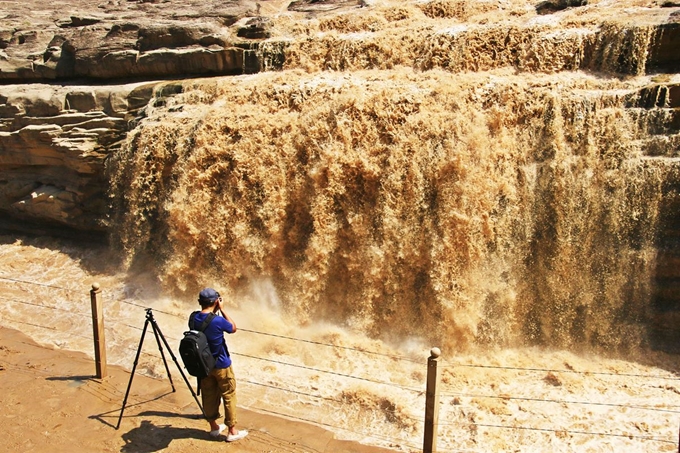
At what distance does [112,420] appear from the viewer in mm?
5578

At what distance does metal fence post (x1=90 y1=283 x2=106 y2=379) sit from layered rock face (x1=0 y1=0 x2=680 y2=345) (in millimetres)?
5345

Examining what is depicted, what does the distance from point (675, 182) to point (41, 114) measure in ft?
37.5

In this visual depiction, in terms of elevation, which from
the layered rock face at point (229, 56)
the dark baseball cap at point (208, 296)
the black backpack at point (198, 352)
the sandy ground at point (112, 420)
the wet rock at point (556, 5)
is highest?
the wet rock at point (556, 5)

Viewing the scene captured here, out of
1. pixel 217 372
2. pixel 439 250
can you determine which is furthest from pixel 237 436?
pixel 439 250

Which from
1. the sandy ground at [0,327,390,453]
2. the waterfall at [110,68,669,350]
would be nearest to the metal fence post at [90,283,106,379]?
the sandy ground at [0,327,390,453]

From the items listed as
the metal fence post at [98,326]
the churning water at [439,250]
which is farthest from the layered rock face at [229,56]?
the metal fence post at [98,326]

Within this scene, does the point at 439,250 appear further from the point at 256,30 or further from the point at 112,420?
the point at 256,30

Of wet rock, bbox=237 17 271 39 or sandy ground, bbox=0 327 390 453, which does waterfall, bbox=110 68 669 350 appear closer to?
sandy ground, bbox=0 327 390 453

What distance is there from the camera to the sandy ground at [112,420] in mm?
5215

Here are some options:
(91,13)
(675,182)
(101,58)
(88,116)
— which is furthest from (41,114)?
(675,182)

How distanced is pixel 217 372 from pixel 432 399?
1832 mm

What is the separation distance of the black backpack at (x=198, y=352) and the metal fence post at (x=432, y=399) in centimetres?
177

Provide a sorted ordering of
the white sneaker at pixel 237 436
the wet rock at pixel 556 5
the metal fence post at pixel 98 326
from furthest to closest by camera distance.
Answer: the wet rock at pixel 556 5, the metal fence post at pixel 98 326, the white sneaker at pixel 237 436

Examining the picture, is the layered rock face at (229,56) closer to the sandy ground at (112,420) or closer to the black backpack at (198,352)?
the sandy ground at (112,420)
